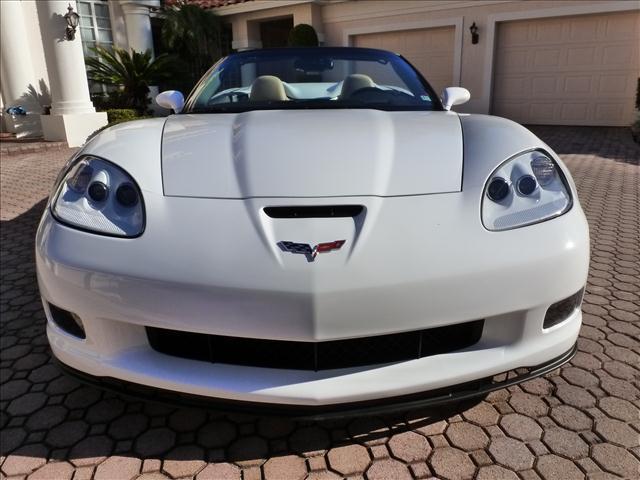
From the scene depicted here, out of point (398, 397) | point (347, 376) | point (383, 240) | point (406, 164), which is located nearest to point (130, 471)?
point (347, 376)

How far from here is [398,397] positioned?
148cm

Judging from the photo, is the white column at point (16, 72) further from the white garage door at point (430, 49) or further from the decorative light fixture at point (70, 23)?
the white garage door at point (430, 49)

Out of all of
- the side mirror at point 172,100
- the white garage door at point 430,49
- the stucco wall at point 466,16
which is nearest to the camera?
the side mirror at point 172,100

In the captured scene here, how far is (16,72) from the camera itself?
35.4 ft

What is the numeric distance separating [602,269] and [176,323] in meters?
2.94

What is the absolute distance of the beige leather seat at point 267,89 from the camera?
283cm

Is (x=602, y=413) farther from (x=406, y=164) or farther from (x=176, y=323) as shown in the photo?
(x=176, y=323)

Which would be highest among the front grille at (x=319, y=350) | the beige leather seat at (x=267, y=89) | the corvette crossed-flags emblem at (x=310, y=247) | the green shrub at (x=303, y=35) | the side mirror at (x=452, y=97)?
the green shrub at (x=303, y=35)

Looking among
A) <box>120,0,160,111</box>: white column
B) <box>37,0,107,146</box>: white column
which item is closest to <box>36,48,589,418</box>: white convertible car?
<box>37,0,107,146</box>: white column

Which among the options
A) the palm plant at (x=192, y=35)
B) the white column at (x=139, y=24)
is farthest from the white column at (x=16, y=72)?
the palm plant at (x=192, y=35)

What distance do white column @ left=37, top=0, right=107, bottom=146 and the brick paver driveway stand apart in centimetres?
860

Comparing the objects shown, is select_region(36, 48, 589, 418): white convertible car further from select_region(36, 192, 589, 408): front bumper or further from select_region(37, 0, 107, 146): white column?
select_region(37, 0, 107, 146): white column

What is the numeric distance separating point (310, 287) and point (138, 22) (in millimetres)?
14348

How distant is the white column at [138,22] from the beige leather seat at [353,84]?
12.1 metres
